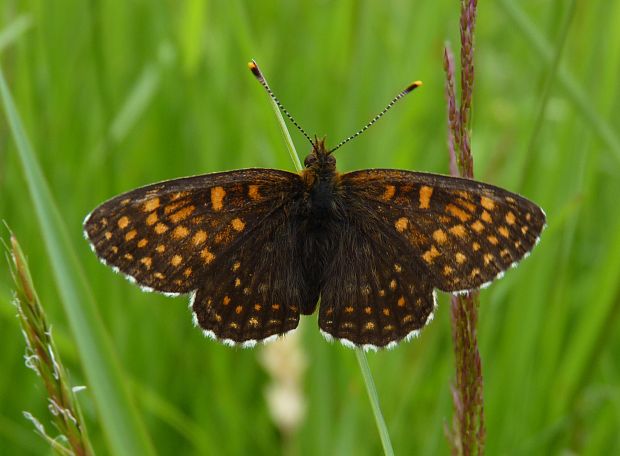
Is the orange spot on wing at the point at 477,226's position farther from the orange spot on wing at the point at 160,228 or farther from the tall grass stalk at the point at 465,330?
the orange spot on wing at the point at 160,228

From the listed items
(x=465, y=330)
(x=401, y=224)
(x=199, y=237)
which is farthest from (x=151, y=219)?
(x=465, y=330)

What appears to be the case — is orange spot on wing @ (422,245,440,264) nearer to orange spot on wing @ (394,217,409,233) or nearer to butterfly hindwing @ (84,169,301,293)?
orange spot on wing @ (394,217,409,233)

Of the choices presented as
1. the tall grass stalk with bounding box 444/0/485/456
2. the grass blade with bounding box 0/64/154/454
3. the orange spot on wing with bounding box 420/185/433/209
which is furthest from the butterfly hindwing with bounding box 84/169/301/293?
the tall grass stalk with bounding box 444/0/485/456

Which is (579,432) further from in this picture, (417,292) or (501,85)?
(501,85)

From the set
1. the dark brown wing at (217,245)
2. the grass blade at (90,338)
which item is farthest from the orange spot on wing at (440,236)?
the grass blade at (90,338)

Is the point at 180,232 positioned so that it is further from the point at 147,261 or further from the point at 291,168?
the point at 291,168

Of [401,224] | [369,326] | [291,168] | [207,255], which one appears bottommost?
[369,326]

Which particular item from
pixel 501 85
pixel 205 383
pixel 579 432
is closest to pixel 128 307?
pixel 205 383
